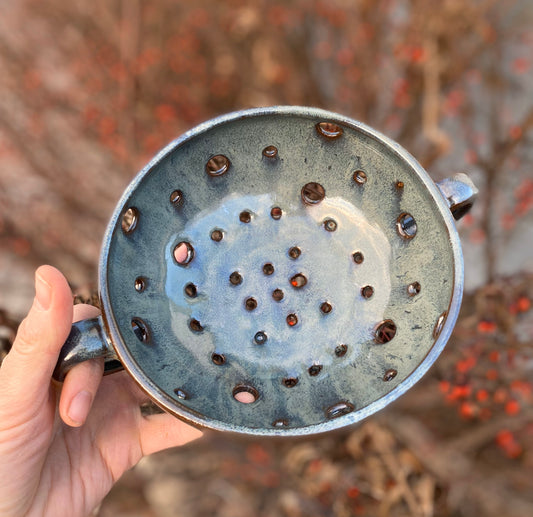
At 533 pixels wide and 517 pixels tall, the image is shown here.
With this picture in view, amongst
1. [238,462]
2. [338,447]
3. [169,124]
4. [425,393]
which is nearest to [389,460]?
[338,447]

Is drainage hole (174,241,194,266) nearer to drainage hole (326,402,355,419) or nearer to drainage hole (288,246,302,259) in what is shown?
drainage hole (288,246,302,259)

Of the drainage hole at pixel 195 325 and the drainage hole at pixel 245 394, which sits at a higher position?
the drainage hole at pixel 195 325

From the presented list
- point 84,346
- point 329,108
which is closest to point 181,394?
point 84,346

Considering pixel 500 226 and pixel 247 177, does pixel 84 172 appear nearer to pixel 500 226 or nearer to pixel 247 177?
pixel 247 177

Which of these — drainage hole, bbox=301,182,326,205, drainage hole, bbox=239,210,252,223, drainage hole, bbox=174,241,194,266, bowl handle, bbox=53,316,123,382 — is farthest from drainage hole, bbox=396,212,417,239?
bowl handle, bbox=53,316,123,382

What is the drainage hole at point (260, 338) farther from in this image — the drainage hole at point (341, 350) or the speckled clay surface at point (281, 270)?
the drainage hole at point (341, 350)

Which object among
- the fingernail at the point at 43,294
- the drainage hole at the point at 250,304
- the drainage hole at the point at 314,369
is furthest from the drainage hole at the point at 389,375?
the fingernail at the point at 43,294

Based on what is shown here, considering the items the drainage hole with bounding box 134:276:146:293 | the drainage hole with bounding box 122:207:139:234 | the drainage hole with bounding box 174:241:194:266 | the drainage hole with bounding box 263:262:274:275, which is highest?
the drainage hole with bounding box 122:207:139:234
